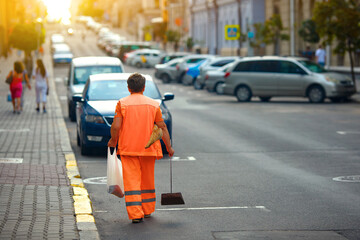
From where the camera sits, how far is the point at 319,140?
17000 millimetres

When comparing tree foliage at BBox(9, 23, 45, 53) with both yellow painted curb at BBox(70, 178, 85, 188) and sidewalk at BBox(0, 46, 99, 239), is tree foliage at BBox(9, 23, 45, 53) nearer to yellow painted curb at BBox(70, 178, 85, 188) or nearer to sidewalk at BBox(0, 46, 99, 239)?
sidewalk at BBox(0, 46, 99, 239)

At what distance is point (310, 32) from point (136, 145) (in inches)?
1395

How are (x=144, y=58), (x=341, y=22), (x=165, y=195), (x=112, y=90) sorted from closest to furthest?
(x=165, y=195) < (x=112, y=90) < (x=341, y=22) < (x=144, y=58)

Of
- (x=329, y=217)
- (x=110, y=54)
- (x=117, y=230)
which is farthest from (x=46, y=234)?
(x=110, y=54)

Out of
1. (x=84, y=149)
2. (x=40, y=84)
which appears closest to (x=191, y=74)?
(x=40, y=84)

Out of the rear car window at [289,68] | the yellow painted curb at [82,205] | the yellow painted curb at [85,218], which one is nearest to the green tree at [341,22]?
the rear car window at [289,68]

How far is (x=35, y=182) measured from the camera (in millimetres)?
10875

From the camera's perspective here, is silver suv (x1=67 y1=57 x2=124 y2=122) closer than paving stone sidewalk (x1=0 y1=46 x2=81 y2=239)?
No

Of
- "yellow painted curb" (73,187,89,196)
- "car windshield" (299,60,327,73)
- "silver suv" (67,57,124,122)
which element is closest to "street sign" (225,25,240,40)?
"car windshield" (299,60,327,73)

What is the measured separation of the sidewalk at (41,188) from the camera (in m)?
7.82

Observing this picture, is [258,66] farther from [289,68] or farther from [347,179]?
[347,179]

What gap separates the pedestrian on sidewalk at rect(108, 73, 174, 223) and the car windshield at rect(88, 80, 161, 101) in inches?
290

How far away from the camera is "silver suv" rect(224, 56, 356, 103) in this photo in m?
29.4

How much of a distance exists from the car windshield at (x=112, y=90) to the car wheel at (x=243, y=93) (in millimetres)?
14555
